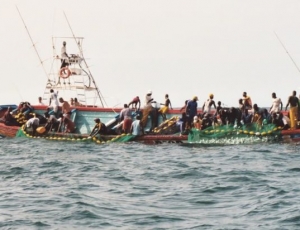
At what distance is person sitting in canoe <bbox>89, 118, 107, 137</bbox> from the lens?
→ 38844mm

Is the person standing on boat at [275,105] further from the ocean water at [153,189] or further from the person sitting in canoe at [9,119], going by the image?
the person sitting in canoe at [9,119]

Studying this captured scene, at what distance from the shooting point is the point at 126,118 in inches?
1538

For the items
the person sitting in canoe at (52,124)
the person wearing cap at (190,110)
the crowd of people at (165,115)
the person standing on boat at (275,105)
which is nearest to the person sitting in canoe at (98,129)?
the crowd of people at (165,115)

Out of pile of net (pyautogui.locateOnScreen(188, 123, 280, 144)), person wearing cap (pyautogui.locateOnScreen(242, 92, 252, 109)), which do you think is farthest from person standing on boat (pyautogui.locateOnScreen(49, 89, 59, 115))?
person wearing cap (pyautogui.locateOnScreen(242, 92, 252, 109))

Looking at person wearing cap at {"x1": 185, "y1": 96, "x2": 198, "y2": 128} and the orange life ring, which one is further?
the orange life ring

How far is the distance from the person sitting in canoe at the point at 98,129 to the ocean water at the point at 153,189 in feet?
15.7

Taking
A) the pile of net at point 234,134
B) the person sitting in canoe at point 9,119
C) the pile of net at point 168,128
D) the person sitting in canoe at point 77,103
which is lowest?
the pile of net at point 234,134

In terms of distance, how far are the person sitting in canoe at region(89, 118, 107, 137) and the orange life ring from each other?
6.13 meters

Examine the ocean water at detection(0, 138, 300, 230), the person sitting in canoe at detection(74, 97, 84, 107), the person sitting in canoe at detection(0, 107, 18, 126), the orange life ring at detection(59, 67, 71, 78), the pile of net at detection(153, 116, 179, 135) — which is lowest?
the ocean water at detection(0, 138, 300, 230)

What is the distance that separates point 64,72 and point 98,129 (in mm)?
6667

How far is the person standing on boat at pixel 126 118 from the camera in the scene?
39000mm

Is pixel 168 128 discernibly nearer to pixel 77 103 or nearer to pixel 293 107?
pixel 293 107

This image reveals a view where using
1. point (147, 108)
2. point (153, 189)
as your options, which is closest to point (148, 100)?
point (147, 108)

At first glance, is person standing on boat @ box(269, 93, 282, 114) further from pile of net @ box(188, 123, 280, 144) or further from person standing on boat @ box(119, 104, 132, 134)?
person standing on boat @ box(119, 104, 132, 134)
